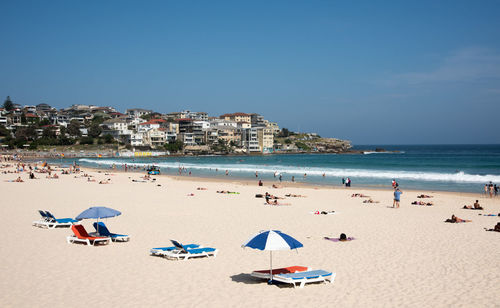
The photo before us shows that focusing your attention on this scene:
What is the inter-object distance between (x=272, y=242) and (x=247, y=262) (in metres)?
2.20

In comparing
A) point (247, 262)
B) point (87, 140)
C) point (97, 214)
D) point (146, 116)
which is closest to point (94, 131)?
point (87, 140)

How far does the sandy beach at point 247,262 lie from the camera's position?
7.48m

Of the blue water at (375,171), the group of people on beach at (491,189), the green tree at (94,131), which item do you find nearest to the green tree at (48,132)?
the green tree at (94,131)

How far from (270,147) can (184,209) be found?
116 meters

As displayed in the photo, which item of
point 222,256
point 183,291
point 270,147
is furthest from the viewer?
point 270,147

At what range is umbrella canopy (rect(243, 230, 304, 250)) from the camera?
25.9 ft

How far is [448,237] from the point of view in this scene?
12922 millimetres

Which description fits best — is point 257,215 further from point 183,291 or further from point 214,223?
point 183,291

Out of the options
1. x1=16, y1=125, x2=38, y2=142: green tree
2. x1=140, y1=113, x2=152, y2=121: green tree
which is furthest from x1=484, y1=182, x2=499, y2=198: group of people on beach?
x1=140, y1=113, x2=152, y2=121: green tree

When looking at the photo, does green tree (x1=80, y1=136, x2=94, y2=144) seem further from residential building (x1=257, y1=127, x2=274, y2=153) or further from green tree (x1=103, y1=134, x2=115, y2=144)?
residential building (x1=257, y1=127, x2=274, y2=153)

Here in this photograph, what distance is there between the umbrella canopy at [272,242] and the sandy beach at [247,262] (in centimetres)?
82

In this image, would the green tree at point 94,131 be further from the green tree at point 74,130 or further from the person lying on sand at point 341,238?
the person lying on sand at point 341,238

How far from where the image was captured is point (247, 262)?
9930mm

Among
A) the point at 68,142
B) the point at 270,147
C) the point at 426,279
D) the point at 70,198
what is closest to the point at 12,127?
the point at 68,142
